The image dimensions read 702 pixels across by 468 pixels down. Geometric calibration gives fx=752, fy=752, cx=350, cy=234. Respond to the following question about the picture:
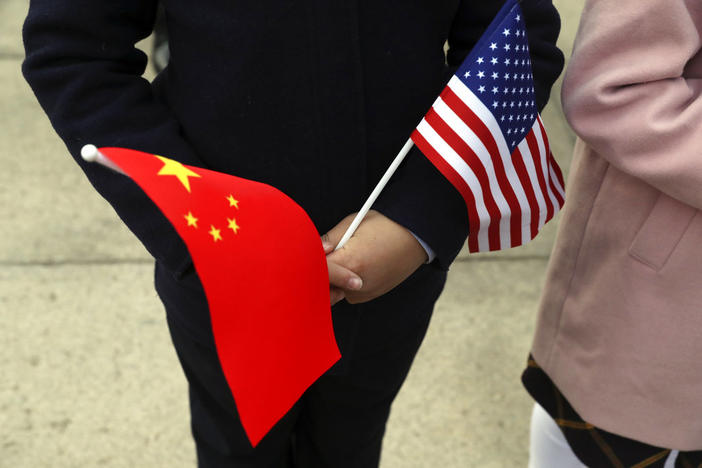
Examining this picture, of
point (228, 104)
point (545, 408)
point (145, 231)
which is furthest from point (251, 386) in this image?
point (545, 408)

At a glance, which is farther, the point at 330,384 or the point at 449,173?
the point at 330,384

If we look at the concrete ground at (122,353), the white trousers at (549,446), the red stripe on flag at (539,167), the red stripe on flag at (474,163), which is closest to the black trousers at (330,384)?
the red stripe on flag at (474,163)

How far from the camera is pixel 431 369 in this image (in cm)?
237

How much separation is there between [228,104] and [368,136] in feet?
0.68

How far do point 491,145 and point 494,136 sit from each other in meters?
0.01

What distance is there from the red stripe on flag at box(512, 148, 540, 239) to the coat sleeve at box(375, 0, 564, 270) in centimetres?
11

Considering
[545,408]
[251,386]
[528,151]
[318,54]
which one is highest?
[318,54]

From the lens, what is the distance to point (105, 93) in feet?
3.42

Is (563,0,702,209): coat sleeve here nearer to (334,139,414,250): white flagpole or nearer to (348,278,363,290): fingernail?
(334,139,414,250): white flagpole

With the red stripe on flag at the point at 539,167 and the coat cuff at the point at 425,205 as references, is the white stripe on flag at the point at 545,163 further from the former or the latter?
the coat cuff at the point at 425,205

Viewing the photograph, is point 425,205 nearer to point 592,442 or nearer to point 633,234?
point 633,234

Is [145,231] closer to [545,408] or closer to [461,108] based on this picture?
[461,108]

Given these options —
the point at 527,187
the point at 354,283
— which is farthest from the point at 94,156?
the point at 527,187

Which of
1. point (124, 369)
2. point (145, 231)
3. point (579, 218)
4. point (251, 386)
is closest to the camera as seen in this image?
point (251, 386)
